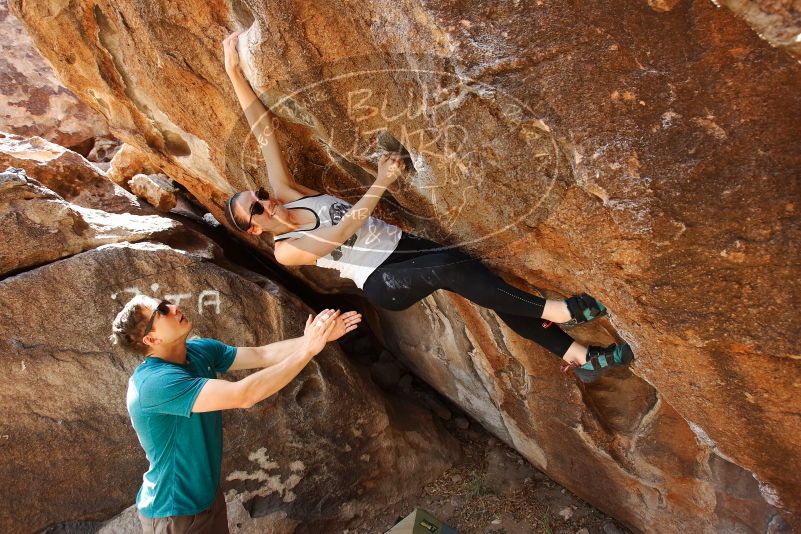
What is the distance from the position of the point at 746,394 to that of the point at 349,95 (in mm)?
1847

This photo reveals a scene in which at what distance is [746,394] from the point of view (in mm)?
2033

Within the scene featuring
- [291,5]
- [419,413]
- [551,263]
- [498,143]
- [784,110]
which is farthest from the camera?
[419,413]

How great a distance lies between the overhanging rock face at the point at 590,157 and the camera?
65.7 inches

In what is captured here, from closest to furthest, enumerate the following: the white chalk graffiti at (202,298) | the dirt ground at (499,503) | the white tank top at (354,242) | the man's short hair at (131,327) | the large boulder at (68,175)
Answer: the man's short hair at (131,327), the white tank top at (354,242), the white chalk graffiti at (202,298), the dirt ground at (499,503), the large boulder at (68,175)

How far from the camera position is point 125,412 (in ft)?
10.1

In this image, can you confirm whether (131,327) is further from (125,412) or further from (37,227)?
(37,227)

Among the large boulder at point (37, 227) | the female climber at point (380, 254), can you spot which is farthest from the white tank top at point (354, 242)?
the large boulder at point (37, 227)

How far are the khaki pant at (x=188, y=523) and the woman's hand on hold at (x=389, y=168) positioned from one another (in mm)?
1437

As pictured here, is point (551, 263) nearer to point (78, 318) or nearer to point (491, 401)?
point (491, 401)

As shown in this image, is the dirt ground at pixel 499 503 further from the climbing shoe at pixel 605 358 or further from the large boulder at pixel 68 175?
the large boulder at pixel 68 175

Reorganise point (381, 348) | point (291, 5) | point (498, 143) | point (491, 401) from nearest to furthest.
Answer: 1. point (498, 143)
2. point (291, 5)
3. point (491, 401)
4. point (381, 348)

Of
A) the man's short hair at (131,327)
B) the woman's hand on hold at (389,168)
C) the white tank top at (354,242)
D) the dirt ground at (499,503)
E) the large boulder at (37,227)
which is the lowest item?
the dirt ground at (499,503)

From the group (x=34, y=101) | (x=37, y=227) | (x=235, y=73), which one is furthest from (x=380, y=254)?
(x=34, y=101)

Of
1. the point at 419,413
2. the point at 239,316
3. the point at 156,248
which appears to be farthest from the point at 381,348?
the point at 156,248
